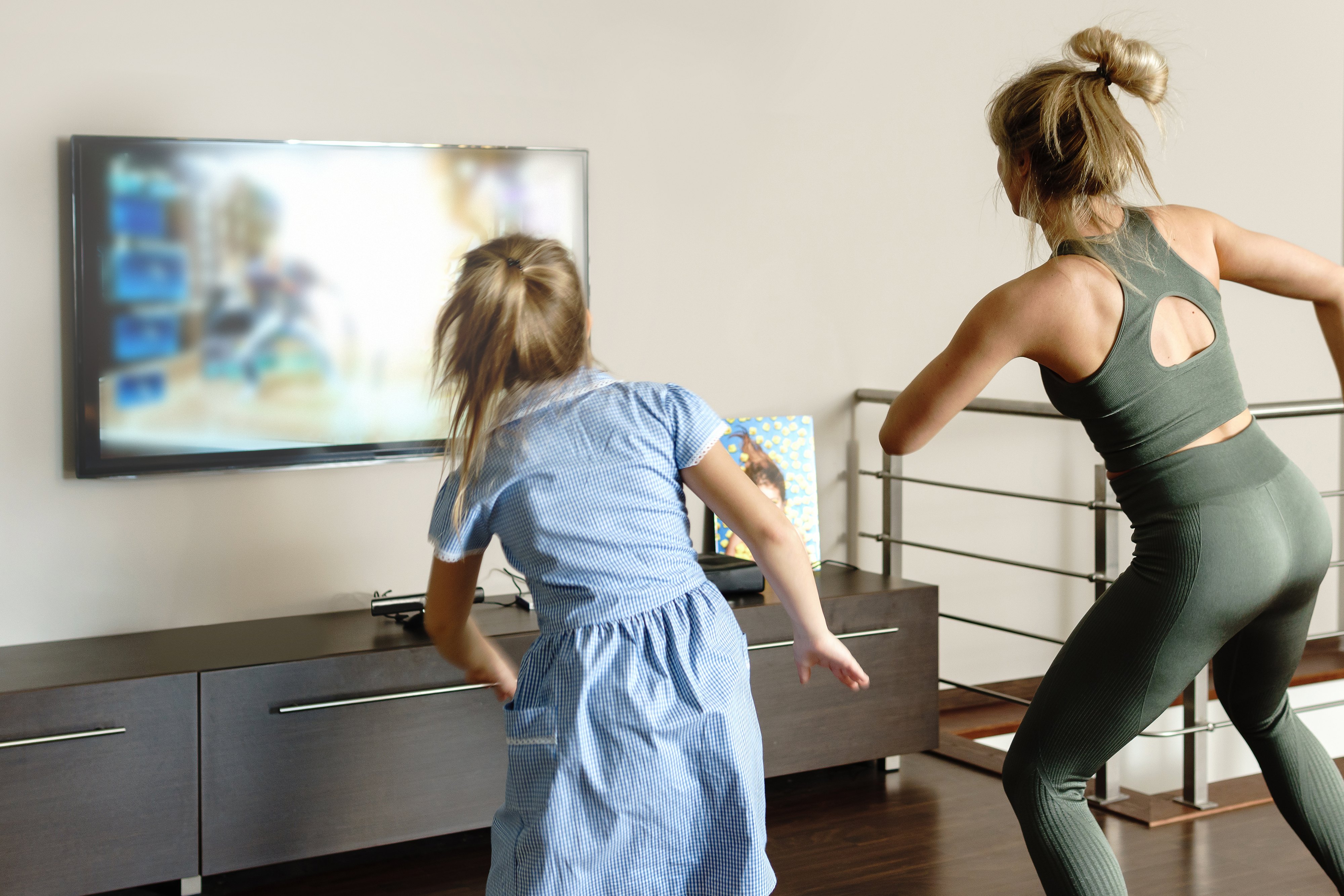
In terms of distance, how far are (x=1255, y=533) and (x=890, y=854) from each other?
1.30 metres

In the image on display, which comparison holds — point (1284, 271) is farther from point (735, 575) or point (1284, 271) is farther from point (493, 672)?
point (735, 575)

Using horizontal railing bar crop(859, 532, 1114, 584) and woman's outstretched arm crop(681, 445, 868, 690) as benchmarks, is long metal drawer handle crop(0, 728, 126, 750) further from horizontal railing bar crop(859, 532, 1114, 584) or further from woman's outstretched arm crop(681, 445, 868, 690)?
horizontal railing bar crop(859, 532, 1114, 584)

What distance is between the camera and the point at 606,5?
3002mm

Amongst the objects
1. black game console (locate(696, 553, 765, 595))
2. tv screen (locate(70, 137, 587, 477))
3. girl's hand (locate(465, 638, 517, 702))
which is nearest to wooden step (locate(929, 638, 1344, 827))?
black game console (locate(696, 553, 765, 595))

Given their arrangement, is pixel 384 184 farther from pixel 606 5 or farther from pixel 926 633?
pixel 926 633

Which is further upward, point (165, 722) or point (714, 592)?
point (714, 592)

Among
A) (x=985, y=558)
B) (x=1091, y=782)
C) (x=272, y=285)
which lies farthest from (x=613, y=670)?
(x=1091, y=782)

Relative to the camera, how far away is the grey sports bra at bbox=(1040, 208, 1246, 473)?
5.25 ft

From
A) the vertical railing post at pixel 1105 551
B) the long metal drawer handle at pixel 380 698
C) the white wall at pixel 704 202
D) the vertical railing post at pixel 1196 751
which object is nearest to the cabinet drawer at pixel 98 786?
the long metal drawer handle at pixel 380 698

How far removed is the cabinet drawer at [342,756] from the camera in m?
2.33

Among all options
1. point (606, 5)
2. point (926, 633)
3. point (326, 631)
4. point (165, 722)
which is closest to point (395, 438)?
point (326, 631)

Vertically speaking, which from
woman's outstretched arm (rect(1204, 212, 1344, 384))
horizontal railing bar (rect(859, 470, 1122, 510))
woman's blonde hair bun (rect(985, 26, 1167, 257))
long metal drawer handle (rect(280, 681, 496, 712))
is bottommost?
long metal drawer handle (rect(280, 681, 496, 712))

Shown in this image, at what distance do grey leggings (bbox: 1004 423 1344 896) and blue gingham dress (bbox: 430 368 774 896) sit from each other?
0.40m

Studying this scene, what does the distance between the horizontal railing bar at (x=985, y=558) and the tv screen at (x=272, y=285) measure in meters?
1.22
